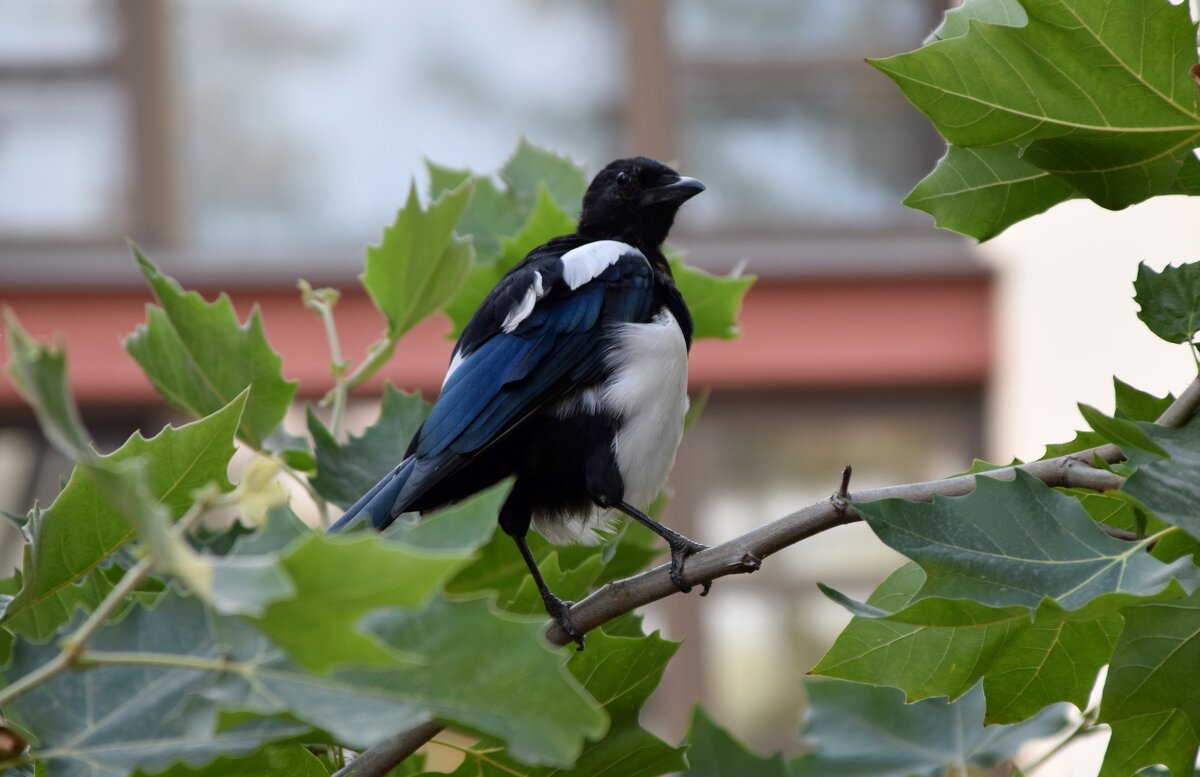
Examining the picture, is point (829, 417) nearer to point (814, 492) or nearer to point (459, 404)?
point (814, 492)

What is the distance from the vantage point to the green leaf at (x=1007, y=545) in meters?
0.56

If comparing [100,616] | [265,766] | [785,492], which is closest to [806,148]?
[785,492]

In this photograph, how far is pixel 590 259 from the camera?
4.15 ft

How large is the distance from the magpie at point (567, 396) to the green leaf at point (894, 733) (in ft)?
0.84

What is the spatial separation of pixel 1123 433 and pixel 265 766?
347 millimetres

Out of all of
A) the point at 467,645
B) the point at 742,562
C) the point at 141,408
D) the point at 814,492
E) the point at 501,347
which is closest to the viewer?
the point at 467,645

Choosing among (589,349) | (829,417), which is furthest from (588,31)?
(589,349)

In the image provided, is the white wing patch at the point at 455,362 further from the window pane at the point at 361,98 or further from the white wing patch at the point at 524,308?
the window pane at the point at 361,98

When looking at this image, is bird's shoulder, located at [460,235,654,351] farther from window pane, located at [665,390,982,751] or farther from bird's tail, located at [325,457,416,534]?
window pane, located at [665,390,982,751]

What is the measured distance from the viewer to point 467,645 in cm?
43

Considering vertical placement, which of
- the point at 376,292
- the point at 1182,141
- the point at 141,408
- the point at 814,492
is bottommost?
the point at 814,492

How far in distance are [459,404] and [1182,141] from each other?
53 centimetres

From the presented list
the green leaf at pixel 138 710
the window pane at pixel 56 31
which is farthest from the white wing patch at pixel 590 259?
the window pane at pixel 56 31

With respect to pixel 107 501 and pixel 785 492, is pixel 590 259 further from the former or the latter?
pixel 785 492
